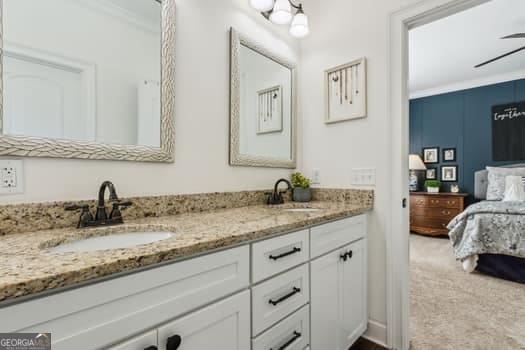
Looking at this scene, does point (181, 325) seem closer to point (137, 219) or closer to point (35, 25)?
point (137, 219)

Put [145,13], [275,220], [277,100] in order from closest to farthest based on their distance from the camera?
1. [275,220]
2. [145,13]
3. [277,100]

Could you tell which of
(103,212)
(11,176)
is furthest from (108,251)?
(11,176)

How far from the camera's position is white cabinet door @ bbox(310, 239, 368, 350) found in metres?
1.22

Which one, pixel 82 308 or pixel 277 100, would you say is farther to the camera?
pixel 277 100

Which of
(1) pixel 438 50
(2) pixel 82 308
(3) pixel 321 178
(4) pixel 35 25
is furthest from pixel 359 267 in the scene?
(1) pixel 438 50

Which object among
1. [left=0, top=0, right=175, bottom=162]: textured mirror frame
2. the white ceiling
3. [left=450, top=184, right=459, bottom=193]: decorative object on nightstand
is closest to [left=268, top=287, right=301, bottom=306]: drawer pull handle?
[left=0, top=0, right=175, bottom=162]: textured mirror frame

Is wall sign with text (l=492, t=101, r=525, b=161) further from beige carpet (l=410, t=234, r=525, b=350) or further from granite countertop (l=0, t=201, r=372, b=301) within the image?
granite countertop (l=0, t=201, r=372, b=301)

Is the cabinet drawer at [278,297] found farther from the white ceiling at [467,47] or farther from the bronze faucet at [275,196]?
the white ceiling at [467,47]

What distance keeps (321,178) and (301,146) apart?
0.31 m

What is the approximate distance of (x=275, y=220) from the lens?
111 cm

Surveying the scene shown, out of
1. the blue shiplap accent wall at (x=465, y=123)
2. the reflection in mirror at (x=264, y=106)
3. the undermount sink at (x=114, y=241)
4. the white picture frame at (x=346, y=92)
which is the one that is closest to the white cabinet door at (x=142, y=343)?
the undermount sink at (x=114, y=241)

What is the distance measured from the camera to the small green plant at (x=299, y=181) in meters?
1.93

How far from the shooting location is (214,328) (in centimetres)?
78

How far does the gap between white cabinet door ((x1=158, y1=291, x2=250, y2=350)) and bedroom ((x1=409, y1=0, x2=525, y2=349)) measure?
137cm
